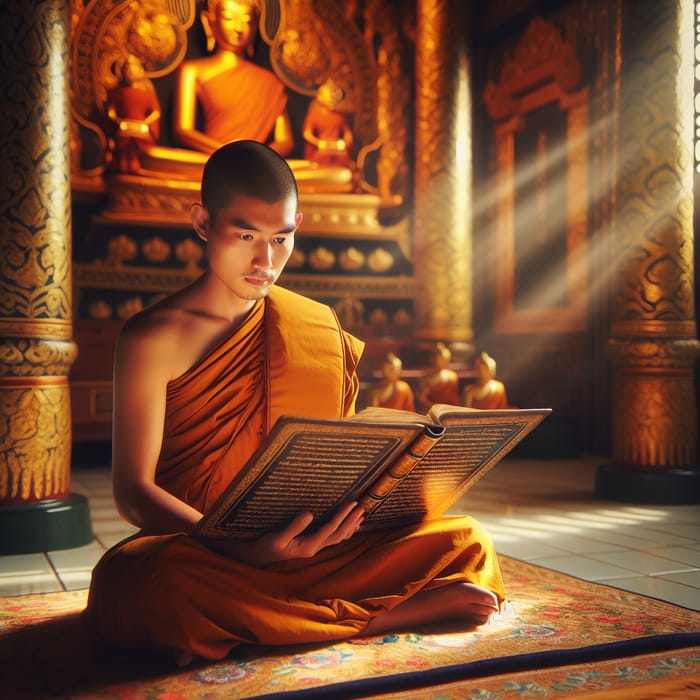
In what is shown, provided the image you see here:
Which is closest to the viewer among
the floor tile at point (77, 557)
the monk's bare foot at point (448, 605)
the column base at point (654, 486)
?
the monk's bare foot at point (448, 605)

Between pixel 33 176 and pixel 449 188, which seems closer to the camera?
pixel 33 176

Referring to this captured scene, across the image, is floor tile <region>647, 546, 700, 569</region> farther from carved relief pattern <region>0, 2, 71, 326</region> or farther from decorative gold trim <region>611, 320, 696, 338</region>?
carved relief pattern <region>0, 2, 71, 326</region>

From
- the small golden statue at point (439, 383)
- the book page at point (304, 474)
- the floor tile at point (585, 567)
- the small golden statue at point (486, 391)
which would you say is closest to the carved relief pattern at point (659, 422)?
the small golden statue at point (486, 391)

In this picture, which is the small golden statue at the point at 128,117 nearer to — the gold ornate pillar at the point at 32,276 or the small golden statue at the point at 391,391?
the small golden statue at the point at 391,391

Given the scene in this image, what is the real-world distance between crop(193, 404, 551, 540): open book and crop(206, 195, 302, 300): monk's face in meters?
0.38

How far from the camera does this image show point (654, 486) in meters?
4.38

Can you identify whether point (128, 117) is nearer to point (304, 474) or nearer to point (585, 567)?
point (585, 567)

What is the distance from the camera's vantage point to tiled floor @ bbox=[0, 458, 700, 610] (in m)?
2.83

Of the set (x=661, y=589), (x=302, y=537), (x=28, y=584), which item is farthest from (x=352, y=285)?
(x=302, y=537)

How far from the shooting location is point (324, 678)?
70.9 inches

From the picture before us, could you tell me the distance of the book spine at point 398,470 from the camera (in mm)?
1756

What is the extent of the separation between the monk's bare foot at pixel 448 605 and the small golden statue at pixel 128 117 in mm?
4973

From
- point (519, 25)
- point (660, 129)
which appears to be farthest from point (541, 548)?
point (519, 25)

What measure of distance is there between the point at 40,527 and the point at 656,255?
306 cm
